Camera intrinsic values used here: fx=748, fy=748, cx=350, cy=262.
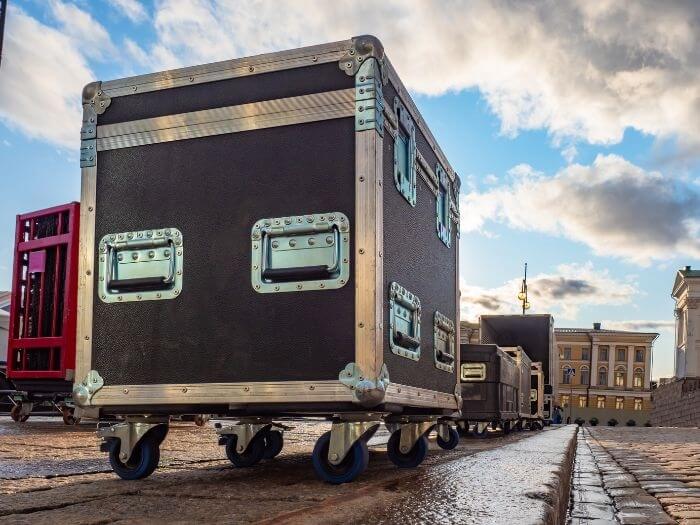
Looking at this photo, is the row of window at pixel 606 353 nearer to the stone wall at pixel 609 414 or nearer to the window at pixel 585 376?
the window at pixel 585 376

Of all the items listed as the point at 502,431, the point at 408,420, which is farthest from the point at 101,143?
the point at 502,431

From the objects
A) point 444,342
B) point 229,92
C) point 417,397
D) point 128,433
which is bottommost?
point 128,433

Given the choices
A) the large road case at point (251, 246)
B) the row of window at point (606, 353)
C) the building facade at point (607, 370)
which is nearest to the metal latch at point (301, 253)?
the large road case at point (251, 246)

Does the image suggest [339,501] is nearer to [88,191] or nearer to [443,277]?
[88,191]

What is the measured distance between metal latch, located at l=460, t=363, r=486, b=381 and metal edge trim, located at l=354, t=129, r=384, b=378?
7384 mm

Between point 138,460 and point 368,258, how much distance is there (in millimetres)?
1317

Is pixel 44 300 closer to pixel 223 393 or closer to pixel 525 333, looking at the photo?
pixel 223 393

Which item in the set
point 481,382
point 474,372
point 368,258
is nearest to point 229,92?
point 368,258

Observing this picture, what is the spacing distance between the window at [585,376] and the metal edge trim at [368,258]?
308 ft

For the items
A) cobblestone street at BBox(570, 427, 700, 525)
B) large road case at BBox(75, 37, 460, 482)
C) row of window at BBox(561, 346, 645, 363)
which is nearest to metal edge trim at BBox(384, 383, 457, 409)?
large road case at BBox(75, 37, 460, 482)

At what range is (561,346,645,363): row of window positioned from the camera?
92125 millimetres

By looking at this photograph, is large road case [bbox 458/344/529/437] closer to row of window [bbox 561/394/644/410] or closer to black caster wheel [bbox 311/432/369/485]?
black caster wheel [bbox 311/432/369/485]

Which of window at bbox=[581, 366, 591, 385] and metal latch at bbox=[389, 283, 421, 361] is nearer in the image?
metal latch at bbox=[389, 283, 421, 361]

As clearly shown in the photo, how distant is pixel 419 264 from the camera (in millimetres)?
3896
